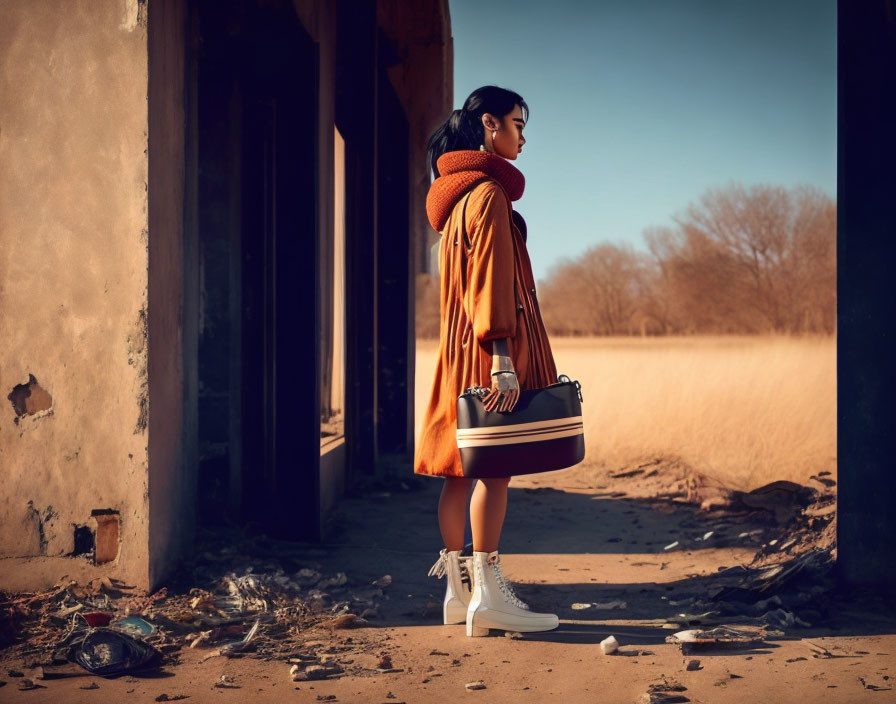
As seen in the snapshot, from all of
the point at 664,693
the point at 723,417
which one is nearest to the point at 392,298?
the point at 723,417

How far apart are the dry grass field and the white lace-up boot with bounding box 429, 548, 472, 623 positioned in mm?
3768

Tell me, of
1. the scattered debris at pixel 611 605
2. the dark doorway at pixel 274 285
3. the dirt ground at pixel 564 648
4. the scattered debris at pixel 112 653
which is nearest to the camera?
the dirt ground at pixel 564 648

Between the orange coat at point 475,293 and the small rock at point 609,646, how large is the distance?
75 cm

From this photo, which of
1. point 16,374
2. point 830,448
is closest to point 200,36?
point 16,374

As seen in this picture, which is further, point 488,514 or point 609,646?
point 488,514

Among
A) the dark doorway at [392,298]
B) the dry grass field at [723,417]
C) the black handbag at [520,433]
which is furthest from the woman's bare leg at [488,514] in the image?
the dark doorway at [392,298]

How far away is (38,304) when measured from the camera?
130 inches

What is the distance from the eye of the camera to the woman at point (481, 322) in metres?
2.95

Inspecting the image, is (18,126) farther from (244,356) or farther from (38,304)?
(244,356)

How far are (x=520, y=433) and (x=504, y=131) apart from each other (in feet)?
3.67

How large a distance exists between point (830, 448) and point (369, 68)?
4965 millimetres

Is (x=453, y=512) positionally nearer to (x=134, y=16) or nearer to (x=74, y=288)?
(x=74, y=288)

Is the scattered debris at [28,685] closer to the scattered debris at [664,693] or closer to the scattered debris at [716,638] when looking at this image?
the scattered debris at [664,693]

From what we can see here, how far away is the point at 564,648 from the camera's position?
2939 mm
